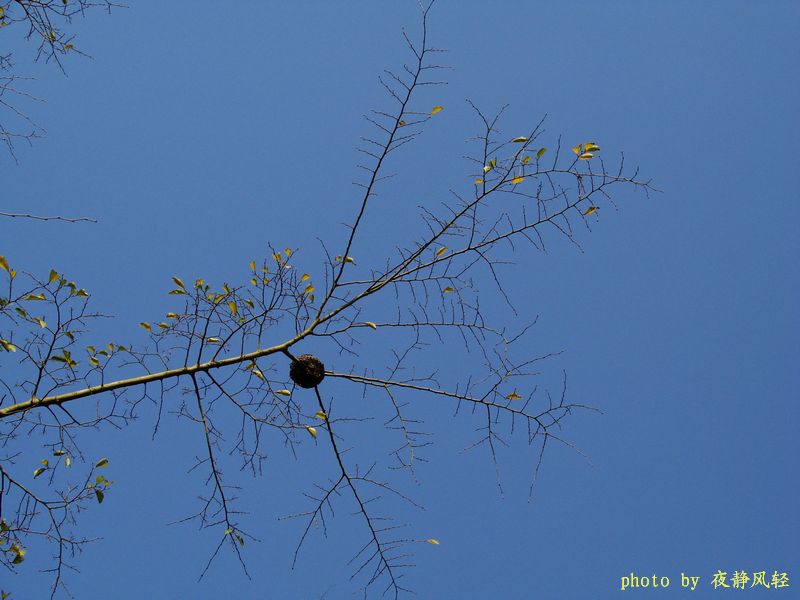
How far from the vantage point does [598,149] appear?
9.72 feet

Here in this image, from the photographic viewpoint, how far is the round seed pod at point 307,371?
10.4ft

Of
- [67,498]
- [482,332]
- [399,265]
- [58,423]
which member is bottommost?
[67,498]

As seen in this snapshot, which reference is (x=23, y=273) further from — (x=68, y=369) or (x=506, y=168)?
(x=506, y=168)

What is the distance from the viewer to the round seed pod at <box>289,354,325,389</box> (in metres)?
3.16

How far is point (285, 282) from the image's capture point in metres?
3.17

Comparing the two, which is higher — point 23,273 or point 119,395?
point 23,273

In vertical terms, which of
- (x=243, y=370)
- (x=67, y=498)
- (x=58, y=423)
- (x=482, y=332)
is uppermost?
(x=482, y=332)

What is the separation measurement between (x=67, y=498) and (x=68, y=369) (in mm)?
655

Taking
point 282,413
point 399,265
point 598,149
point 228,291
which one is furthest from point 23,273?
point 598,149

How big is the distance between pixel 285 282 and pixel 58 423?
1270 mm

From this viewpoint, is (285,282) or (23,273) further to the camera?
(285,282)

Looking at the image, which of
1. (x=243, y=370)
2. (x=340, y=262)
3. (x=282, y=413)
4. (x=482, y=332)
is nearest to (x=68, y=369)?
(x=243, y=370)

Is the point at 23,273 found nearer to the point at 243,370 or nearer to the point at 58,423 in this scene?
the point at 58,423

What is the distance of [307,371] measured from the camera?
3154mm
